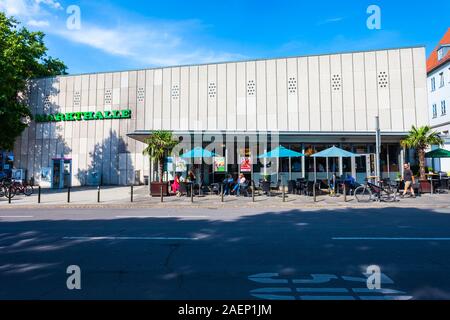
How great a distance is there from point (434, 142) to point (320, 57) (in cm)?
1277

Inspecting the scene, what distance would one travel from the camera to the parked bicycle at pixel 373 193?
14001 mm

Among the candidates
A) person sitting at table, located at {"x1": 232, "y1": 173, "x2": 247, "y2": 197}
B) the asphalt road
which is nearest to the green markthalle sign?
person sitting at table, located at {"x1": 232, "y1": 173, "x2": 247, "y2": 197}

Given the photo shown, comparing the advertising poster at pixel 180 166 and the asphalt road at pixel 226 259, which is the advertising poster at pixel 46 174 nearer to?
the advertising poster at pixel 180 166

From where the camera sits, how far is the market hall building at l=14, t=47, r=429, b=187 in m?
22.6

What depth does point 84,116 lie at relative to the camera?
96.9ft

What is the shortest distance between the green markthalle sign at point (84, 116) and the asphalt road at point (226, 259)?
21337mm

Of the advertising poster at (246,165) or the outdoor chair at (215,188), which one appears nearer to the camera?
the outdoor chair at (215,188)

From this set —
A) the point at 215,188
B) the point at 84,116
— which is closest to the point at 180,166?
the point at 215,188

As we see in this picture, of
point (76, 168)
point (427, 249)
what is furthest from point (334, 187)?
point (76, 168)

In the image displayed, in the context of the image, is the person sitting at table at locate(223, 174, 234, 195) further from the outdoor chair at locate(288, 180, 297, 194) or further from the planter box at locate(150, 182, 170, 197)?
the outdoor chair at locate(288, 180, 297, 194)

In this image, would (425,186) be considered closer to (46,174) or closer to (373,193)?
(373,193)

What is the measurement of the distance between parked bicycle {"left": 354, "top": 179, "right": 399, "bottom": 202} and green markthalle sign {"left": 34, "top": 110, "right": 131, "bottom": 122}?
22794 millimetres

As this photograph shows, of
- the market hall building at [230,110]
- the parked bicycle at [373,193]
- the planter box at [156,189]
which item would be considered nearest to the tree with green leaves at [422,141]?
the market hall building at [230,110]

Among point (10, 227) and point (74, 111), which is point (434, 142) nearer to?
point (10, 227)
